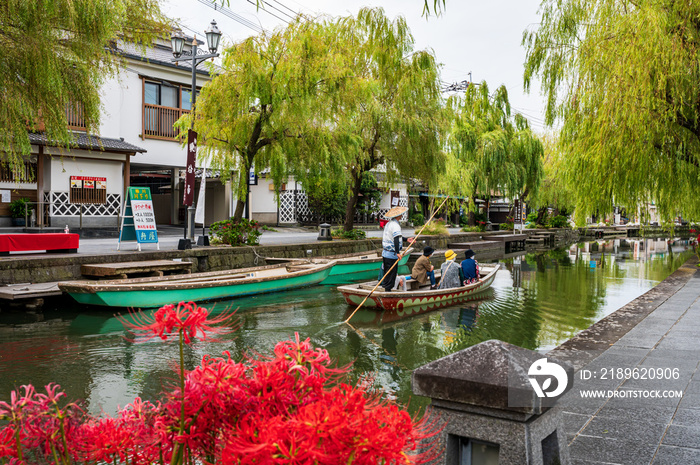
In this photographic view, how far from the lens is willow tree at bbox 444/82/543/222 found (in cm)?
2736

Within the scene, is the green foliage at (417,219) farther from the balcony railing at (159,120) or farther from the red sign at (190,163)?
the red sign at (190,163)

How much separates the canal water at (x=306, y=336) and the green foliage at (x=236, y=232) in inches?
122

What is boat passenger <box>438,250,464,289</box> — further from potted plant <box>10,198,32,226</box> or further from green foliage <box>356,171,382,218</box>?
green foliage <box>356,171,382,218</box>

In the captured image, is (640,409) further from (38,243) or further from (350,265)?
(350,265)

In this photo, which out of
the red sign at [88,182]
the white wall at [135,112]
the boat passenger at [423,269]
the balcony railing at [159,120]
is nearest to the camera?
the boat passenger at [423,269]

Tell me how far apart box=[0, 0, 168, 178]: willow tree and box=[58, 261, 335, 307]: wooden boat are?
2.70 meters

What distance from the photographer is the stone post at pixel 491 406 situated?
2219 mm

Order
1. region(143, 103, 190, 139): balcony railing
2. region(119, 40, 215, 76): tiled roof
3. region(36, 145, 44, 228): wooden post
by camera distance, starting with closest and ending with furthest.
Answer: region(36, 145, 44, 228): wooden post → region(119, 40, 215, 76): tiled roof → region(143, 103, 190, 139): balcony railing

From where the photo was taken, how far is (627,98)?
10195 mm

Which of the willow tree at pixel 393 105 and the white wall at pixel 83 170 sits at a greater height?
the willow tree at pixel 393 105

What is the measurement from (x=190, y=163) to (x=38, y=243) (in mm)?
4379

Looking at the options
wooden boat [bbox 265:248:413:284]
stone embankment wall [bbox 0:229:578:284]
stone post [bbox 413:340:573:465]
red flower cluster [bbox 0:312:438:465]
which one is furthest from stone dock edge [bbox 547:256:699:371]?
stone embankment wall [bbox 0:229:578:284]

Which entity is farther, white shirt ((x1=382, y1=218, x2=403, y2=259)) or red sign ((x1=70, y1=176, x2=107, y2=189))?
red sign ((x1=70, y1=176, x2=107, y2=189))

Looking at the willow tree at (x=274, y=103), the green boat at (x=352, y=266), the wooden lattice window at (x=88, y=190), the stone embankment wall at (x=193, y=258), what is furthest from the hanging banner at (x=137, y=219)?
the wooden lattice window at (x=88, y=190)
